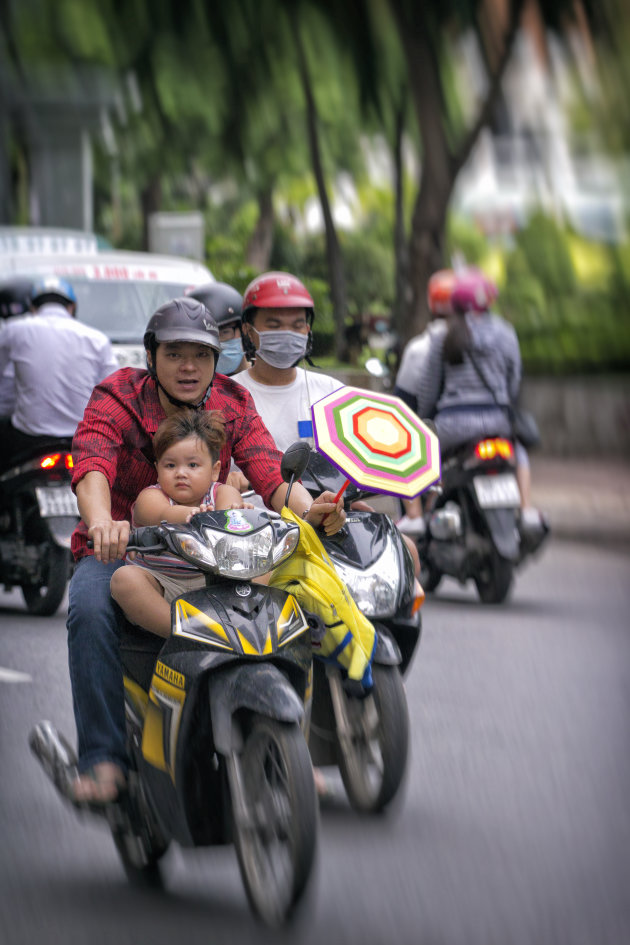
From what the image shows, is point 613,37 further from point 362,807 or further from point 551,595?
point 362,807

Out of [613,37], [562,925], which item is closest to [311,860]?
[562,925]

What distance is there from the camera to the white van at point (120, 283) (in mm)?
12094

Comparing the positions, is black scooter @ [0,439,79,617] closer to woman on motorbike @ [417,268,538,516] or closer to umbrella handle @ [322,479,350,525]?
woman on motorbike @ [417,268,538,516]

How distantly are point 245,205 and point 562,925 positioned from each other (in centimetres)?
5141

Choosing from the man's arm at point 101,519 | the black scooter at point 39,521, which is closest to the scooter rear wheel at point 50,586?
the black scooter at point 39,521

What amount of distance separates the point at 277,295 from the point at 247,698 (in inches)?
98.0

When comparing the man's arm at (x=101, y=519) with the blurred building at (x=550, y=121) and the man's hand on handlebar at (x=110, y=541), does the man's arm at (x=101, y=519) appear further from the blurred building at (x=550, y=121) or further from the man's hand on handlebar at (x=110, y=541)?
the blurred building at (x=550, y=121)

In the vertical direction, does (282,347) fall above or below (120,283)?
below

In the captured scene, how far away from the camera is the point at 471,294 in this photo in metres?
10.0

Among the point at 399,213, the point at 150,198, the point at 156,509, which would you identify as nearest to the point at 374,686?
the point at 156,509

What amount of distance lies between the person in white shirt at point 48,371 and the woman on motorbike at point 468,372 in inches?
73.3

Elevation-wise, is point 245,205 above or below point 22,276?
above

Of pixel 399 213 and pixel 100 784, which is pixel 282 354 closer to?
pixel 100 784

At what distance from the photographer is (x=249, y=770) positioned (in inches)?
172
